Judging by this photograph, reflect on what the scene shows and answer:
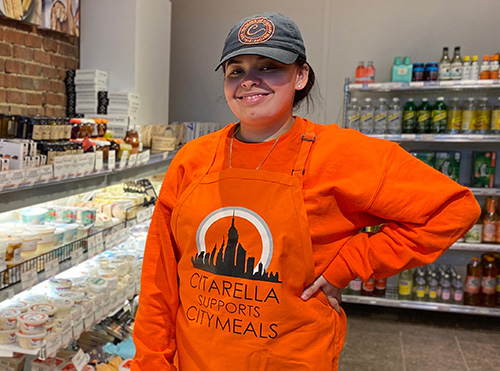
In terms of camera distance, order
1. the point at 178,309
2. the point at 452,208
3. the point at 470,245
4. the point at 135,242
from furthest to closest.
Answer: the point at 470,245 < the point at 135,242 < the point at 178,309 < the point at 452,208

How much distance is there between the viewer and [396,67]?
4.34 meters

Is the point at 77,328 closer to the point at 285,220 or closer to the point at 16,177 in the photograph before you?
the point at 16,177

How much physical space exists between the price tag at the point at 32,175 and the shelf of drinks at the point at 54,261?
0.34 metres

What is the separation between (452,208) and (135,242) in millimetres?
2358

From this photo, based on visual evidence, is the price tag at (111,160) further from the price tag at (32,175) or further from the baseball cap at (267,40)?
the baseball cap at (267,40)

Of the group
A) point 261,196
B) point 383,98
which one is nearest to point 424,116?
point 383,98

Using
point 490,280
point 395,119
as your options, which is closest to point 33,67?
point 395,119

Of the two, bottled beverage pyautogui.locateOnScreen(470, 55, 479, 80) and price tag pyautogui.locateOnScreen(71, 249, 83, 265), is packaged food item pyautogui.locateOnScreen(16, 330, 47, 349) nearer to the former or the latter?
price tag pyautogui.locateOnScreen(71, 249, 83, 265)

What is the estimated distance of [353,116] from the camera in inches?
178

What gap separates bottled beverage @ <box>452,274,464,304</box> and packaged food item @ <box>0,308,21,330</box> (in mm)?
3892

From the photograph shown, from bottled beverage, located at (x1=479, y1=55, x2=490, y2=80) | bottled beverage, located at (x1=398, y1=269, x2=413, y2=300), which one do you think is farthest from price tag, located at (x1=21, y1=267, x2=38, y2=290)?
bottled beverage, located at (x1=479, y1=55, x2=490, y2=80)

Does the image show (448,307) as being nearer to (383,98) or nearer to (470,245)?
(470,245)

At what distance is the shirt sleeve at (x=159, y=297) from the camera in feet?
4.70

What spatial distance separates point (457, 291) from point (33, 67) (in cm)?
411
